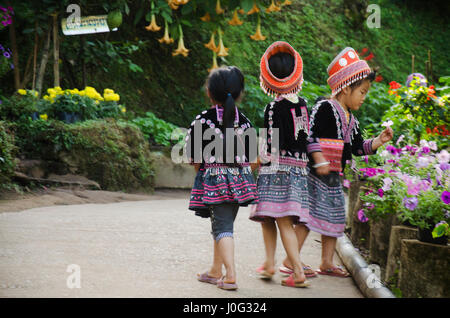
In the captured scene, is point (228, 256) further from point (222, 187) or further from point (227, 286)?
point (222, 187)

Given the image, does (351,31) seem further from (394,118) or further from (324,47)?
(394,118)

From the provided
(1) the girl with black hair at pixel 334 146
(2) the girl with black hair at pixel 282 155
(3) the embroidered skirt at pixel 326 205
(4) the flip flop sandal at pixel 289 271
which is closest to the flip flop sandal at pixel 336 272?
(1) the girl with black hair at pixel 334 146

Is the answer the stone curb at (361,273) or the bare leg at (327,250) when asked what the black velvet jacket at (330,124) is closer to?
the bare leg at (327,250)

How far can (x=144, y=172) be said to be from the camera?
8031mm

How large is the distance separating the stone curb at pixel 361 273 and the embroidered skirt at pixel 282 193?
1.58 ft

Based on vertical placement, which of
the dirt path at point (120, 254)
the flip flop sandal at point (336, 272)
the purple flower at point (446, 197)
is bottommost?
the flip flop sandal at point (336, 272)

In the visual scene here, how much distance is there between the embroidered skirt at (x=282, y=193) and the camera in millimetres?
3471

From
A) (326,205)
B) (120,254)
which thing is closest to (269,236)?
(326,205)

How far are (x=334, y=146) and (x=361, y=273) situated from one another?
0.85 metres

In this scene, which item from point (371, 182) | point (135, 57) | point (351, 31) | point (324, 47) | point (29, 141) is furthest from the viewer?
point (351, 31)

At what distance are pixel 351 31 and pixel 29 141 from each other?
885 centimetres

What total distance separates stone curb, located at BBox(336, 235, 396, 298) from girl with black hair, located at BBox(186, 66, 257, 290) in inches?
31.4

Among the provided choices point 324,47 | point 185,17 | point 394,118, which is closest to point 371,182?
point 394,118

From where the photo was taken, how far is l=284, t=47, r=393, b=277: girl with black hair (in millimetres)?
3773
